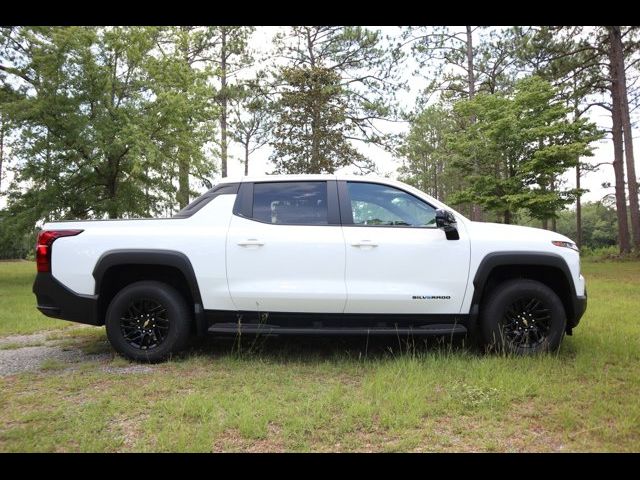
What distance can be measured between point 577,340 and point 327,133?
16708mm

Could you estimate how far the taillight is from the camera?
447 cm

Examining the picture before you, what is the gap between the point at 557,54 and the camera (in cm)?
2136

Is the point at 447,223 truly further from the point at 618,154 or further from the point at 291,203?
the point at 618,154

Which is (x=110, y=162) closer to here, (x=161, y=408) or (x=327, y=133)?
(x=327, y=133)

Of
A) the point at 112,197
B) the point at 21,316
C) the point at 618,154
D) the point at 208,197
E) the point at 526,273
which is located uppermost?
the point at 618,154

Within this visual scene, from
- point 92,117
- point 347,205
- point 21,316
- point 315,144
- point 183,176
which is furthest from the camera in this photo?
point 315,144

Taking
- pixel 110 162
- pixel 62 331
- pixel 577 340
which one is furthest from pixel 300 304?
pixel 110 162

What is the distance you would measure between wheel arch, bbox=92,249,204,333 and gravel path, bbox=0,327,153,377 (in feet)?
1.94

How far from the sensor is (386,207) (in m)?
4.61

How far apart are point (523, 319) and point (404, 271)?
1.28 meters

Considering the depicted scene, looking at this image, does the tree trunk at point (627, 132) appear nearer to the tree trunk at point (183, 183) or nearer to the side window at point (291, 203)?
the tree trunk at point (183, 183)

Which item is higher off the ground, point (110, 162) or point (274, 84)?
point (274, 84)

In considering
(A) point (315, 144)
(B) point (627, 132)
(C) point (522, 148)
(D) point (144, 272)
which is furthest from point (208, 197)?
(B) point (627, 132)

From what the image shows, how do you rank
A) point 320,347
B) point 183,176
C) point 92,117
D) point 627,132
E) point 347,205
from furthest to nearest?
point 627,132 → point 183,176 → point 92,117 → point 320,347 → point 347,205
